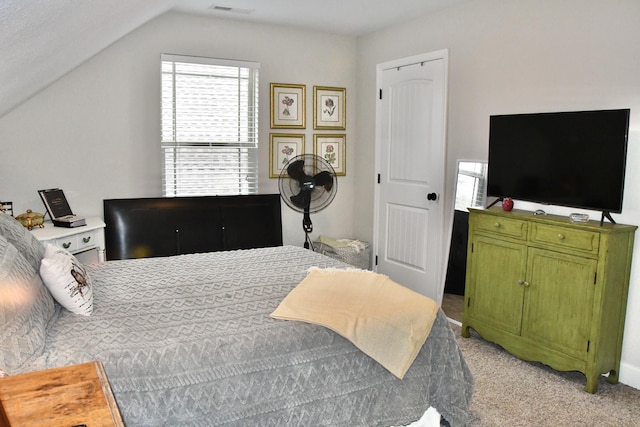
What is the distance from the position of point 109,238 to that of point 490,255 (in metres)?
2.99

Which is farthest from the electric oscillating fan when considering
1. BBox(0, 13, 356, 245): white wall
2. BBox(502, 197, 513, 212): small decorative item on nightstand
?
BBox(502, 197, 513, 212): small decorative item on nightstand

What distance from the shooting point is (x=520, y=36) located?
3.75m

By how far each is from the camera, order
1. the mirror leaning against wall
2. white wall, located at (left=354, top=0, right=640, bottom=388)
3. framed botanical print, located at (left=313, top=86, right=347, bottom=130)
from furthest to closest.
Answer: framed botanical print, located at (left=313, top=86, right=347, bottom=130) → the mirror leaning against wall → white wall, located at (left=354, top=0, right=640, bottom=388)

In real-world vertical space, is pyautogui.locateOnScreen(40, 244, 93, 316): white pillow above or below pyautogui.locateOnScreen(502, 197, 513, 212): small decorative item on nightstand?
below

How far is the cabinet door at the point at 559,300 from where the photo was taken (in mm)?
3090

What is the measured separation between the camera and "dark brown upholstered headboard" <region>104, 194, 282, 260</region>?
14.6ft

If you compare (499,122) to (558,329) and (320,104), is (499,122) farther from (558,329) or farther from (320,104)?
(320,104)

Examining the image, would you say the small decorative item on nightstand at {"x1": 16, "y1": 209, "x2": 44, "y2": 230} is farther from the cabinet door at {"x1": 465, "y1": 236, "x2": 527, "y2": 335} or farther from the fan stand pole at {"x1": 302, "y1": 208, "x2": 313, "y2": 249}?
the cabinet door at {"x1": 465, "y1": 236, "x2": 527, "y2": 335}

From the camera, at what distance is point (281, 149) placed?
5.21 m

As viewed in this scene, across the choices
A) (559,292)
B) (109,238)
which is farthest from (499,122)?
(109,238)

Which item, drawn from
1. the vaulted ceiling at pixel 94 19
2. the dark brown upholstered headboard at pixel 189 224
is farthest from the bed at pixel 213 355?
the dark brown upholstered headboard at pixel 189 224

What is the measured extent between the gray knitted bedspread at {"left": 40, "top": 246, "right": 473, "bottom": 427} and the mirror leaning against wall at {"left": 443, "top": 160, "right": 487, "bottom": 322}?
68.2 inches

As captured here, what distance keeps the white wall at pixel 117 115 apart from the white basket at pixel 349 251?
754mm

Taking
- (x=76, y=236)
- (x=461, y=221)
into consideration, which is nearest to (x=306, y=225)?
(x=461, y=221)
